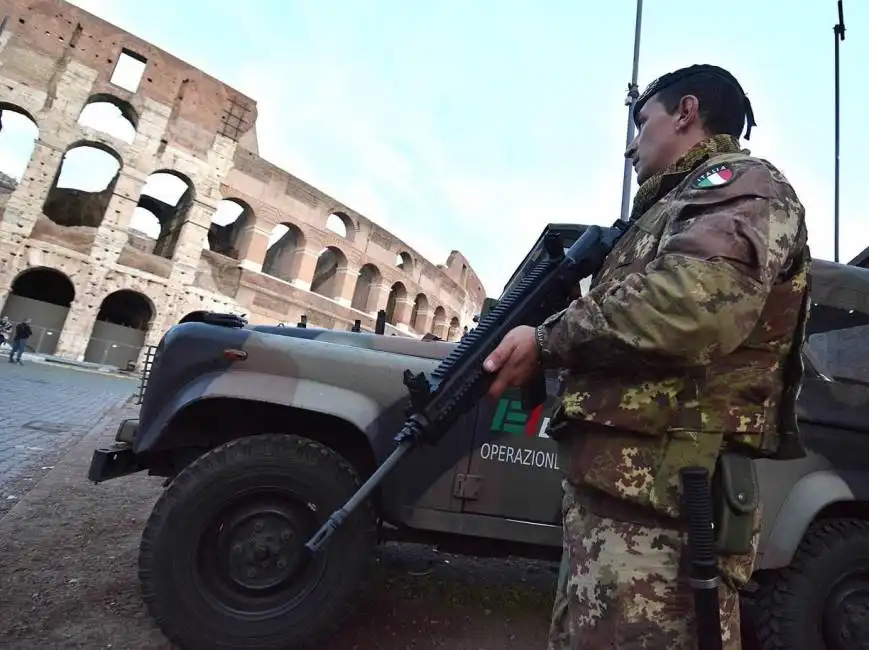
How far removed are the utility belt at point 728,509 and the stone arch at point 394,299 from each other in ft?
91.8

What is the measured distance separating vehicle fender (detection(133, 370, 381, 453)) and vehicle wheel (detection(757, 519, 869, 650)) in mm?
1933

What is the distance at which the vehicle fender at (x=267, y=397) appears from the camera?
2.11 metres

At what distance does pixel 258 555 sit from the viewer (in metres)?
1.99

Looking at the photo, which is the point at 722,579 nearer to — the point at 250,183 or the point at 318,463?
the point at 318,463

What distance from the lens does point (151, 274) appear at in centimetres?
1973

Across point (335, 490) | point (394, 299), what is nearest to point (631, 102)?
point (335, 490)

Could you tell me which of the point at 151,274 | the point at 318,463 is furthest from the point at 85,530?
the point at 151,274

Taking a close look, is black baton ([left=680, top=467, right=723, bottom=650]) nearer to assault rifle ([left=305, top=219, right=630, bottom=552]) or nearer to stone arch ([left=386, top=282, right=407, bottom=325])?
assault rifle ([left=305, top=219, right=630, bottom=552])

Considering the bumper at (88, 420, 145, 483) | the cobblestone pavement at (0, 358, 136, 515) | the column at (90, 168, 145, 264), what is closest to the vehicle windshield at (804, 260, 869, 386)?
the bumper at (88, 420, 145, 483)

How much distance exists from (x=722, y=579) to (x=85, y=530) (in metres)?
3.31

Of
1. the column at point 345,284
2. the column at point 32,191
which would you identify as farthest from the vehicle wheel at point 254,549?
the column at point 345,284

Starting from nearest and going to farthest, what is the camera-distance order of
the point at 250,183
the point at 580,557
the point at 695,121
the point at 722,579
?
the point at 722,579 → the point at 580,557 → the point at 695,121 → the point at 250,183

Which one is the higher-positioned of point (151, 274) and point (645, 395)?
point (151, 274)

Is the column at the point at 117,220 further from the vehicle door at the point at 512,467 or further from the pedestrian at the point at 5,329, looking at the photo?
the vehicle door at the point at 512,467
